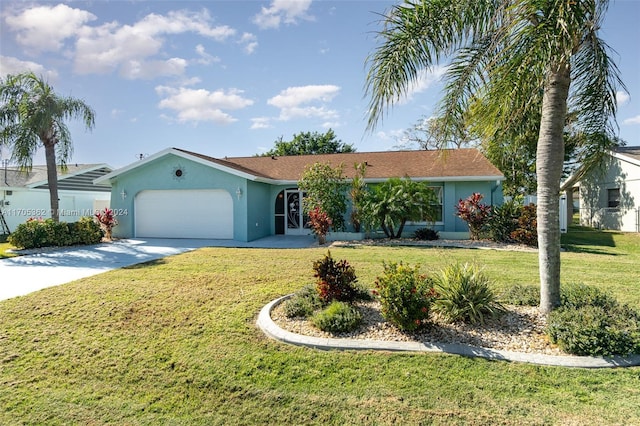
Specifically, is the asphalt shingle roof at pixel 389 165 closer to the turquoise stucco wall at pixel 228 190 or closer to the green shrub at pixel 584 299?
the turquoise stucco wall at pixel 228 190


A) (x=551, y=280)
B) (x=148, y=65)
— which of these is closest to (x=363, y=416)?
(x=551, y=280)

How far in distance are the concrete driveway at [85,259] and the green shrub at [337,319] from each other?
618 centimetres

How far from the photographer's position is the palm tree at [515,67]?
4.09 metres

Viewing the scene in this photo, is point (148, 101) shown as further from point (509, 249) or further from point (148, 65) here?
point (509, 249)

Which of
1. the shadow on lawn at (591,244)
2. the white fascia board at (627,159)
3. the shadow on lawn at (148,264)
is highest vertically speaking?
the white fascia board at (627,159)

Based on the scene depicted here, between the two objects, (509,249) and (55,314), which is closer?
(55,314)

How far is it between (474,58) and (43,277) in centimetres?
1019

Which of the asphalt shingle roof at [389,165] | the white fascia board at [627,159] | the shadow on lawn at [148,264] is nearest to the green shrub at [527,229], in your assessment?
the asphalt shingle roof at [389,165]

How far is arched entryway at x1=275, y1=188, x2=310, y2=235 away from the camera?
1803 centimetres

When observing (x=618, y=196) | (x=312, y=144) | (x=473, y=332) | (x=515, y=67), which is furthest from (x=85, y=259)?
(x=312, y=144)

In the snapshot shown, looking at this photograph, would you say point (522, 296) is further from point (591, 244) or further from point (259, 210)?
point (259, 210)

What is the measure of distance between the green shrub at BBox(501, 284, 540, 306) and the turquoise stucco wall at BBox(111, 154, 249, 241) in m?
11.2

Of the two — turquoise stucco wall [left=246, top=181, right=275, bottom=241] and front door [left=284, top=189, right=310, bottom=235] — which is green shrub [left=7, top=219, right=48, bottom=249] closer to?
turquoise stucco wall [left=246, top=181, right=275, bottom=241]

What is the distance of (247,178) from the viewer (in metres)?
15.0
